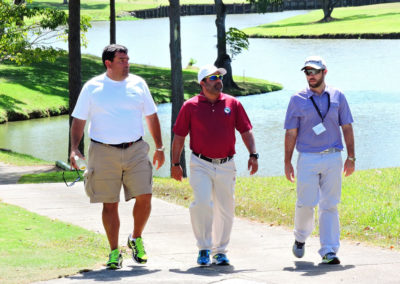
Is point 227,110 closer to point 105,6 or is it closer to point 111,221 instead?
point 111,221

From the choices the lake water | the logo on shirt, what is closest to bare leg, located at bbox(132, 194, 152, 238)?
the logo on shirt

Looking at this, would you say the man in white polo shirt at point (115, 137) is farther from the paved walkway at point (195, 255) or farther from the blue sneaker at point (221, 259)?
the blue sneaker at point (221, 259)

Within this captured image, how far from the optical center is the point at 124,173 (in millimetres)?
7996

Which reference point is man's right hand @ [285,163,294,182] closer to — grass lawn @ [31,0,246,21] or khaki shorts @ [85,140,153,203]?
khaki shorts @ [85,140,153,203]

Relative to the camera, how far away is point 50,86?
147 ft

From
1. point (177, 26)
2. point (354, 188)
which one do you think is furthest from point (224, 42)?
point (354, 188)

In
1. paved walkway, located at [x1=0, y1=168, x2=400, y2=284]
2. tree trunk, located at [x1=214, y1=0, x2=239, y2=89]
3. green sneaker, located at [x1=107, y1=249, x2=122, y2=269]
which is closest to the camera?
paved walkway, located at [x1=0, y1=168, x2=400, y2=284]

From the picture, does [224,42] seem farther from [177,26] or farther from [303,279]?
[303,279]

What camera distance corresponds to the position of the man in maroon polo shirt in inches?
317

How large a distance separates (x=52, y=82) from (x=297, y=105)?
129 feet

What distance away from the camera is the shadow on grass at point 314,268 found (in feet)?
24.6

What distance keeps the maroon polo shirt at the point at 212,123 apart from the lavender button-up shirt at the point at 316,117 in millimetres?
509

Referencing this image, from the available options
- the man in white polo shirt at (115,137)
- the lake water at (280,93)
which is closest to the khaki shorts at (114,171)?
the man in white polo shirt at (115,137)

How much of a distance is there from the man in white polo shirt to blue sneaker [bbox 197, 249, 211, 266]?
0.54 metres
